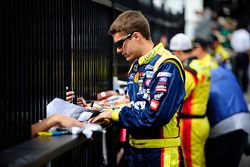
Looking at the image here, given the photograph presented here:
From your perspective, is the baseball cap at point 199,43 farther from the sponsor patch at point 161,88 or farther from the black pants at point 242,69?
the black pants at point 242,69

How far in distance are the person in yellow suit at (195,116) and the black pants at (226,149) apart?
1.47 ft

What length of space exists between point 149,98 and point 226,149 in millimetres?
3697

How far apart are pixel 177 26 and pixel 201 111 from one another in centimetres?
499

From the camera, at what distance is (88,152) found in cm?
519

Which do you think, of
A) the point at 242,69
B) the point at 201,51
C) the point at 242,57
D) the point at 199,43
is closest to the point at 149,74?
the point at 201,51

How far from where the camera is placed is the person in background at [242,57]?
55.1 feet

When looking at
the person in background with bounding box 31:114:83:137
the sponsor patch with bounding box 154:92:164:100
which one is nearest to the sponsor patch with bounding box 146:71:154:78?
the sponsor patch with bounding box 154:92:164:100

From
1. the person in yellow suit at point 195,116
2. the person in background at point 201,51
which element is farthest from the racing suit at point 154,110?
the person in background at point 201,51

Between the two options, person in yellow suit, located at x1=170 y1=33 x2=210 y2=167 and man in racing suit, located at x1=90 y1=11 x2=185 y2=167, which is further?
person in yellow suit, located at x1=170 y1=33 x2=210 y2=167

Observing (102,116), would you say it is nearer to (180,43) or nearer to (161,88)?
(161,88)

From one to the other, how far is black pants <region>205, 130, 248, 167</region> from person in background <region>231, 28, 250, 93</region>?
9598 mm

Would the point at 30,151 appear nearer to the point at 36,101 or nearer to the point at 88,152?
the point at 36,101

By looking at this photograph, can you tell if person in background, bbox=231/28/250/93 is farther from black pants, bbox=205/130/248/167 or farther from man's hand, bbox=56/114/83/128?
man's hand, bbox=56/114/83/128

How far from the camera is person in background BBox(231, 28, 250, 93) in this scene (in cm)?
1680
